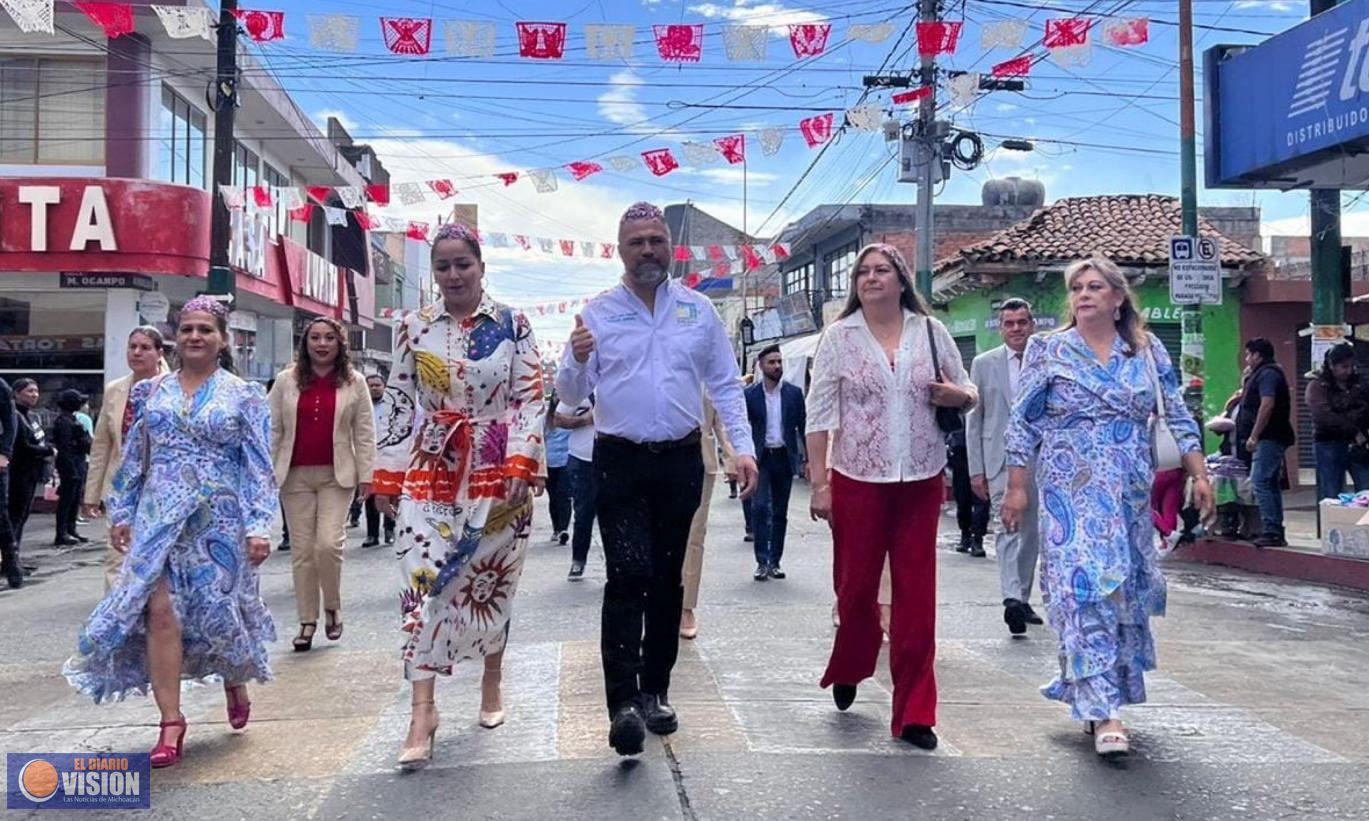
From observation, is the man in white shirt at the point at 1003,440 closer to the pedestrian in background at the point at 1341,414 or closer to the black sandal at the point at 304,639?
the black sandal at the point at 304,639

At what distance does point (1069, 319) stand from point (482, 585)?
2506 mm

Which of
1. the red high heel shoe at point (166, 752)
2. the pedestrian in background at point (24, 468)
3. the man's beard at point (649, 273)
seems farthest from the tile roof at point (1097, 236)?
the red high heel shoe at point (166, 752)

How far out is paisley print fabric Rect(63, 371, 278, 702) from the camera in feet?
14.5

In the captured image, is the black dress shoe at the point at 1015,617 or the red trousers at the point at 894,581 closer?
the red trousers at the point at 894,581

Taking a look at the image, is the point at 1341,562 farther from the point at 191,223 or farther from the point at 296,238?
the point at 296,238

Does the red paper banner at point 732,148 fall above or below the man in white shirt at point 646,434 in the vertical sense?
above

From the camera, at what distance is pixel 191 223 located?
710 inches

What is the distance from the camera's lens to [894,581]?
15.0 feet

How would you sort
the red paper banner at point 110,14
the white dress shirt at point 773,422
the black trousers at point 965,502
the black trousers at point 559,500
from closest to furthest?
1. the white dress shirt at point 773,422
2. the black trousers at point 965,502
3. the black trousers at point 559,500
4. the red paper banner at point 110,14

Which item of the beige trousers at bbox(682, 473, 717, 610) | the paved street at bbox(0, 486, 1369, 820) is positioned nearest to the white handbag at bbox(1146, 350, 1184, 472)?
the paved street at bbox(0, 486, 1369, 820)

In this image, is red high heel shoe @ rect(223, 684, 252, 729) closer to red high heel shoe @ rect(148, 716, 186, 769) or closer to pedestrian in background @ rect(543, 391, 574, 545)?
red high heel shoe @ rect(148, 716, 186, 769)

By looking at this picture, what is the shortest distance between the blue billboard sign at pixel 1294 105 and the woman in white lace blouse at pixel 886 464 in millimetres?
7153

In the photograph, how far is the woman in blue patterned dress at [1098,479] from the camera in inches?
175

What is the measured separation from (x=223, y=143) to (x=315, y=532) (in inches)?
412
